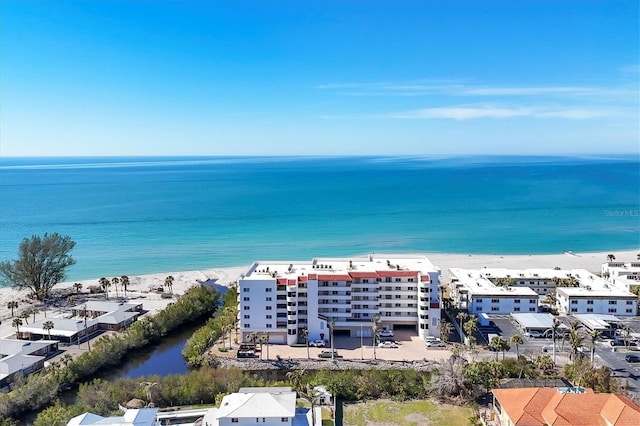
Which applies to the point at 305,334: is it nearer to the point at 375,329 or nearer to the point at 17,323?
the point at 375,329

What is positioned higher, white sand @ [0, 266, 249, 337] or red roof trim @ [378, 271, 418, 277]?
red roof trim @ [378, 271, 418, 277]

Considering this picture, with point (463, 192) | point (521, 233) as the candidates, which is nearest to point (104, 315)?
point (521, 233)

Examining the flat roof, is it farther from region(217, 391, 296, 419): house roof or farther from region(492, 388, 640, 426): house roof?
region(492, 388, 640, 426): house roof

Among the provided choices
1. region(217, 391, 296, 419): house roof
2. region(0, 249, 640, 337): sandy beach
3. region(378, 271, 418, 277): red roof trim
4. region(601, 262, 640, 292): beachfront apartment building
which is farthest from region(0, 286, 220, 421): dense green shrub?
region(601, 262, 640, 292): beachfront apartment building

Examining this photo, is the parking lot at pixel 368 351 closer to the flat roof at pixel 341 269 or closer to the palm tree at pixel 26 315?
the flat roof at pixel 341 269

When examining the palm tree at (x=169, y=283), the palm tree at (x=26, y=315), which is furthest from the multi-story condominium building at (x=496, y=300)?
the palm tree at (x=26, y=315)

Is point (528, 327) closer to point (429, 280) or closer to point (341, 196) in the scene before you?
point (429, 280)

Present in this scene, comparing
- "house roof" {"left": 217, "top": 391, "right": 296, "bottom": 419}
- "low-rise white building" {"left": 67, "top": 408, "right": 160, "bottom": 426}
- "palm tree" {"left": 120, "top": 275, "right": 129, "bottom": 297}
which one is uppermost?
"palm tree" {"left": 120, "top": 275, "right": 129, "bottom": 297}
